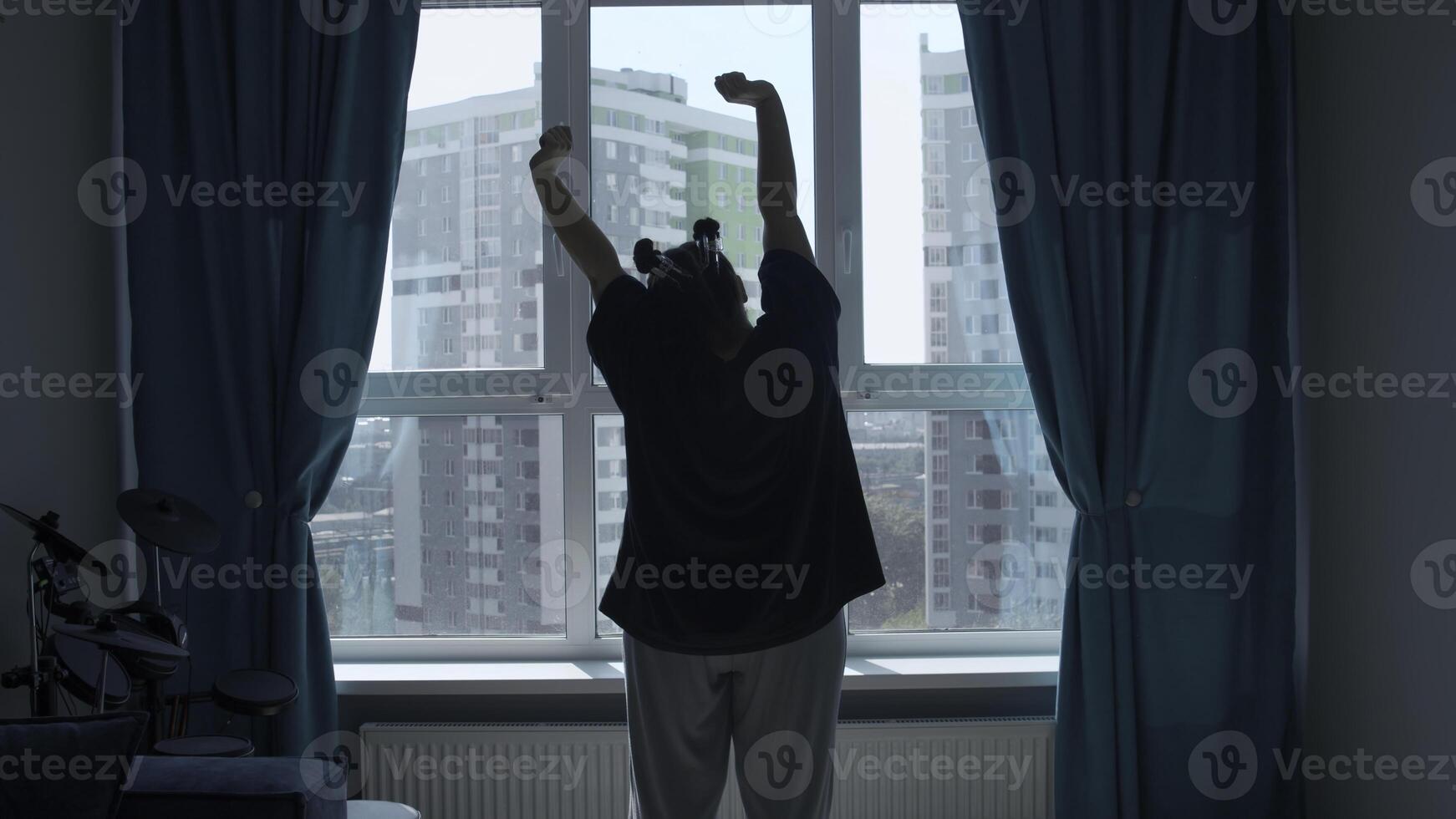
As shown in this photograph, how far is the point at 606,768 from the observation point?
8.08ft

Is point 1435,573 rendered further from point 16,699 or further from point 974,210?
point 16,699

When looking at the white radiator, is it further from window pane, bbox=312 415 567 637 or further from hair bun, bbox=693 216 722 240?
hair bun, bbox=693 216 722 240

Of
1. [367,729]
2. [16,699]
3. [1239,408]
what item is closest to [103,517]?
[16,699]

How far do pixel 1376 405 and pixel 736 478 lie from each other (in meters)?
1.69

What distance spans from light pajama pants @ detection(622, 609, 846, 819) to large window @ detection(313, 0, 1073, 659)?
1.07 meters

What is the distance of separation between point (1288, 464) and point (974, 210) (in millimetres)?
1024

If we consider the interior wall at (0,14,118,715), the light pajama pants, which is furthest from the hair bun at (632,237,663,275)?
the interior wall at (0,14,118,715)

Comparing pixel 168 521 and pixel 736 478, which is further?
pixel 168 521

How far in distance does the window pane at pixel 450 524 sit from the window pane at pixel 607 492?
0.11m

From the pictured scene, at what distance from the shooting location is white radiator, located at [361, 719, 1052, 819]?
2461 millimetres

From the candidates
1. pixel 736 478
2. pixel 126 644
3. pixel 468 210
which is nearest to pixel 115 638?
pixel 126 644

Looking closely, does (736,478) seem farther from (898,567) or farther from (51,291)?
(51,291)

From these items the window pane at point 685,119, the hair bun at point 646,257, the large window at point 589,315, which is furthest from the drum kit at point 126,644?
the window pane at point 685,119

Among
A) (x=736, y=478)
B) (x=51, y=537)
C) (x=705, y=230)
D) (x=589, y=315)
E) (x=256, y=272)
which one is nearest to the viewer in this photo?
(x=736, y=478)
